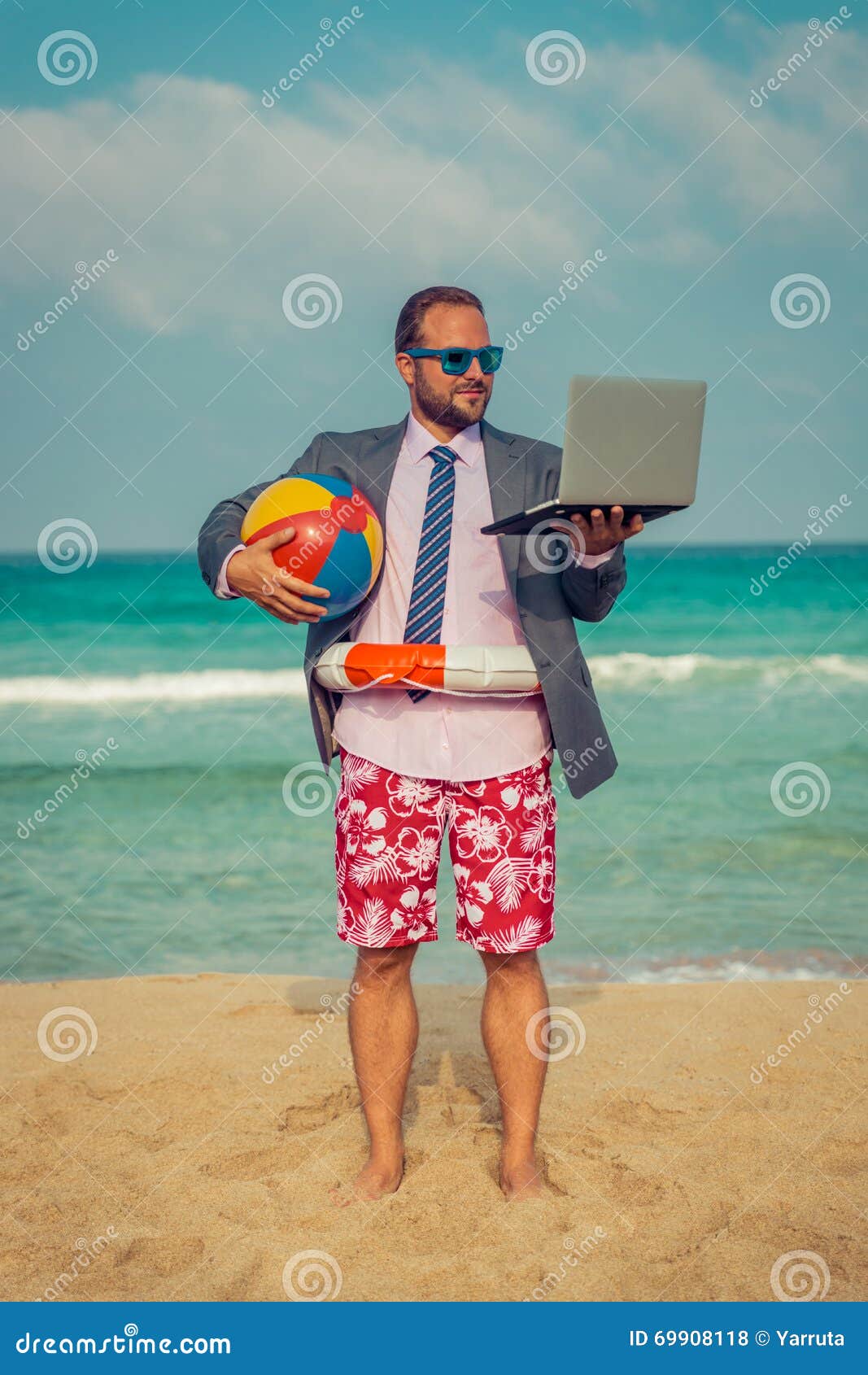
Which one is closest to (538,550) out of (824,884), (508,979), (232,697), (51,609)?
(508,979)

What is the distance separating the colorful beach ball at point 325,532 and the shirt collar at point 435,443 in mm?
282

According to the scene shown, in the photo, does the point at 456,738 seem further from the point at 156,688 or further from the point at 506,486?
the point at 156,688

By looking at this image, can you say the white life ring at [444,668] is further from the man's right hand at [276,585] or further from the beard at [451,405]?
the beard at [451,405]

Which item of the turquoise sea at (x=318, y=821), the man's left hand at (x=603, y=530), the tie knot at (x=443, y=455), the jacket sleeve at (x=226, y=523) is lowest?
the turquoise sea at (x=318, y=821)

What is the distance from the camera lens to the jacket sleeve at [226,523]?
3.44 meters

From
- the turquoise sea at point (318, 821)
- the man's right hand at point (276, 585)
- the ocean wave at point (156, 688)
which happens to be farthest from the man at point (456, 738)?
the ocean wave at point (156, 688)

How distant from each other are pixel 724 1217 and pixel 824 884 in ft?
13.3

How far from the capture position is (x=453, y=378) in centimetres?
349

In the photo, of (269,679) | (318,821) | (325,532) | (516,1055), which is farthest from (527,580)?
(269,679)

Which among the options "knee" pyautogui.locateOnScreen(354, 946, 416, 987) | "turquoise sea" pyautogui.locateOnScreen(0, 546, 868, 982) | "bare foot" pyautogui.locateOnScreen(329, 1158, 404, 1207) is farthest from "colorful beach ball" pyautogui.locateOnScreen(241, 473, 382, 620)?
"turquoise sea" pyautogui.locateOnScreen(0, 546, 868, 982)

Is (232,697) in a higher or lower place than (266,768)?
lower

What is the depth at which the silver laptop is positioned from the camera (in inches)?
116

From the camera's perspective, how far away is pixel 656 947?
6160 millimetres

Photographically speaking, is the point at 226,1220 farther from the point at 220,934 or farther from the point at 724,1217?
the point at 220,934
